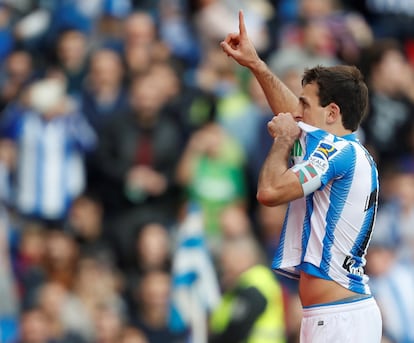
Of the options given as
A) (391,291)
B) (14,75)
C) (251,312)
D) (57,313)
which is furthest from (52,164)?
(251,312)

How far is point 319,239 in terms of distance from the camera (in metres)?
7.66

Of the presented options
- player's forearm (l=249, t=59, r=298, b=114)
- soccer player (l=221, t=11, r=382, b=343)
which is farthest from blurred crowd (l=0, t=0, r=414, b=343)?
soccer player (l=221, t=11, r=382, b=343)

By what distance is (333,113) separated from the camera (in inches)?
304

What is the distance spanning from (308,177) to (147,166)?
6.76m

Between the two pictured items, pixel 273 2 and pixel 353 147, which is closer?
pixel 353 147

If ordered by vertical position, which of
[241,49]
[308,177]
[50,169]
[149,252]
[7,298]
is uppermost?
[241,49]

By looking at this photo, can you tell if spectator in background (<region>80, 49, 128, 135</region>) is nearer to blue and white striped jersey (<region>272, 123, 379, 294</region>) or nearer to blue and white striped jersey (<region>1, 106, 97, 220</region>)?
blue and white striped jersey (<region>1, 106, 97, 220</region>)

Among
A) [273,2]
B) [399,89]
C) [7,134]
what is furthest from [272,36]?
[7,134]

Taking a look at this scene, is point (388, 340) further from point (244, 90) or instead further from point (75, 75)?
point (75, 75)

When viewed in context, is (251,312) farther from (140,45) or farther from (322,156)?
(140,45)

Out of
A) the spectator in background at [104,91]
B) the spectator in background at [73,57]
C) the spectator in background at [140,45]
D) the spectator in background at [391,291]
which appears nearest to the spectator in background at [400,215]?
the spectator in background at [391,291]

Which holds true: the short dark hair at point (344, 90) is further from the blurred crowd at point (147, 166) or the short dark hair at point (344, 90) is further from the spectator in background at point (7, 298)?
the spectator in background at point (7, 298)

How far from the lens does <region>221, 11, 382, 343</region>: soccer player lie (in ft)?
25.1

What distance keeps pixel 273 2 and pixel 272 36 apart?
1.28 meters
